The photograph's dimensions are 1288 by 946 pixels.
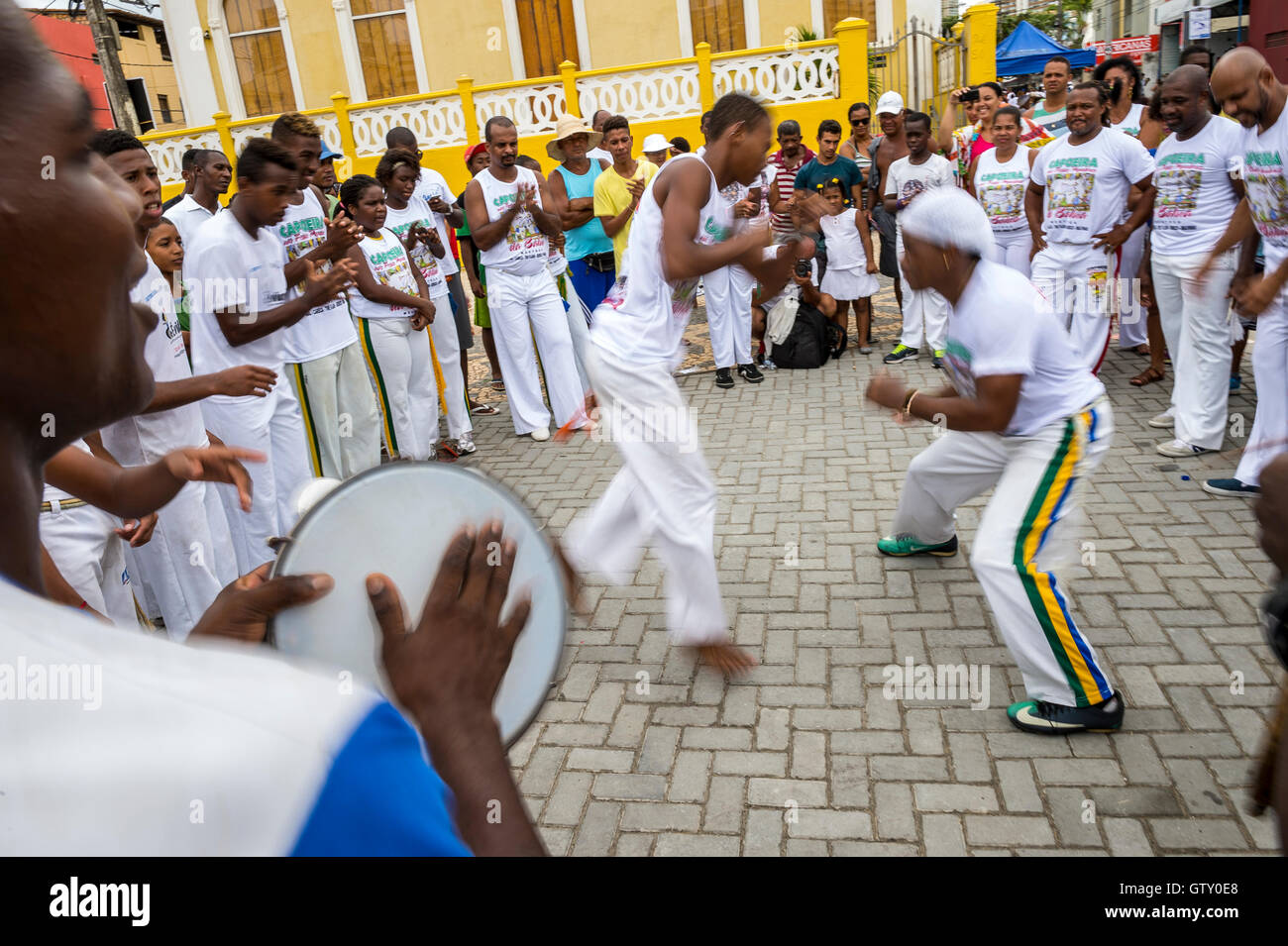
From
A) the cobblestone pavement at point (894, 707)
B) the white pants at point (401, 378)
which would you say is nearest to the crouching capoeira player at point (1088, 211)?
the cobblestone pavement at point (894, 707)

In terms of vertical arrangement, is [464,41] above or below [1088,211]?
above

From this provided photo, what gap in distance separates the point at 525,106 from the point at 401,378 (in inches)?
472

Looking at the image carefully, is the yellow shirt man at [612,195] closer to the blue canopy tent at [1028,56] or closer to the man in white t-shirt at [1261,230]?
the man in white t-shirt at [1261,230]

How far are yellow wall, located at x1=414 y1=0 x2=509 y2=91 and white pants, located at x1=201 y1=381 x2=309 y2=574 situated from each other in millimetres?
17653

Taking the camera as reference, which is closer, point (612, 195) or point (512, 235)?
point (512, 235)

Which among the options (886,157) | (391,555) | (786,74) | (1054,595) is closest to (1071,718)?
(1054,595)

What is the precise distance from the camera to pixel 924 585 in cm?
442

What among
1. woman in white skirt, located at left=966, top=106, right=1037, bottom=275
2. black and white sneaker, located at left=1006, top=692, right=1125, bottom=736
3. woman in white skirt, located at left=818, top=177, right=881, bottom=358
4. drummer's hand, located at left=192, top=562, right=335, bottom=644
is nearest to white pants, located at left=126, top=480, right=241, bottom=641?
drummer's hand, located at left=192, top=562, right=335, bottom=644

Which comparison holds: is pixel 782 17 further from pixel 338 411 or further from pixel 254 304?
pixel 254 304

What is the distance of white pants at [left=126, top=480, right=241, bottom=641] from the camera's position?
3.89 meters

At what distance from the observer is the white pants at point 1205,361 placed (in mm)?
5617

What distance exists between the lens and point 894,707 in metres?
3.52

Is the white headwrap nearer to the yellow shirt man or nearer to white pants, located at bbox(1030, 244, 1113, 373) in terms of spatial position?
white pants, located at bbox(1030, 244, 1113, 373)
